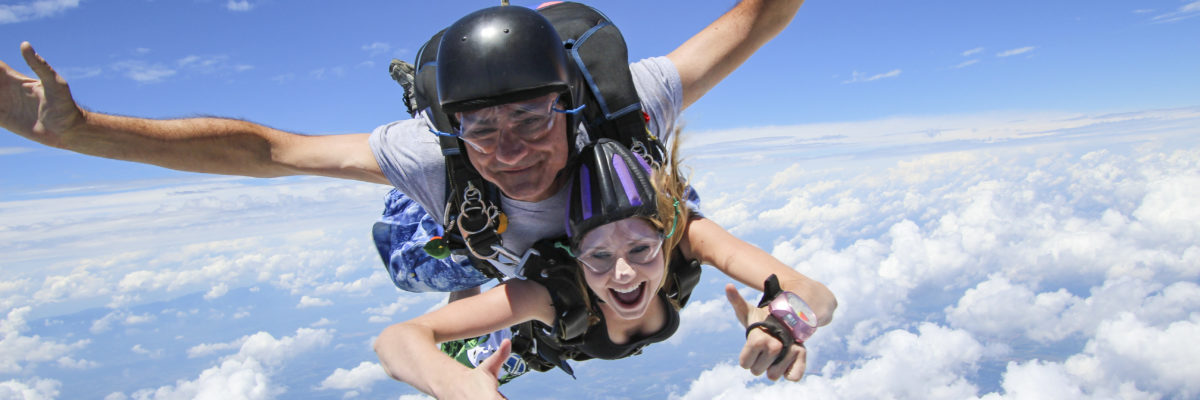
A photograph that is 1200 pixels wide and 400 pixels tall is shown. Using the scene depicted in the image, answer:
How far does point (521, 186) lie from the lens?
2.75 meters

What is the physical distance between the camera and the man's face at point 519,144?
2.57m

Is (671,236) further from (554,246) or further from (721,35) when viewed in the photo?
(721,35)

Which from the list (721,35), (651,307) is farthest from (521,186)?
(721,35)

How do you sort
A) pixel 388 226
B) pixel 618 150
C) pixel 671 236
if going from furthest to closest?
pixel 388 226, pixel 671 236, pixel 618 150

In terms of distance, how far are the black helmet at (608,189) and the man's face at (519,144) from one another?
6.1 inches

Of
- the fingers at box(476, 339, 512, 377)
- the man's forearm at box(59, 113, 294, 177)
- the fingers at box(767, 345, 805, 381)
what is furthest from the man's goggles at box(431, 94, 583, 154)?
the fingers at box(767, 345, 805, 381)

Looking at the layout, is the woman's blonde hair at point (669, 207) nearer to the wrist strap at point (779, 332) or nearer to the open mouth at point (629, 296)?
the open mouth at point (629, 296)

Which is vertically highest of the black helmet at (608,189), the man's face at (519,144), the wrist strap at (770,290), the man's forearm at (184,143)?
the man's forearm at (184,143)

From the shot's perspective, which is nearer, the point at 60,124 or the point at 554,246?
the point at 60,124

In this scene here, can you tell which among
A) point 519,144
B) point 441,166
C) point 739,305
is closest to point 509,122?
point 519,144

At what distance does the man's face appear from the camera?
8.45ft

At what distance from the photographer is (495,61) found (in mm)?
2445

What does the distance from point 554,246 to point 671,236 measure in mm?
586

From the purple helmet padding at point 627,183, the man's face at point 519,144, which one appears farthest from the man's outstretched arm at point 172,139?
the purple helmet padding at point 627,183
